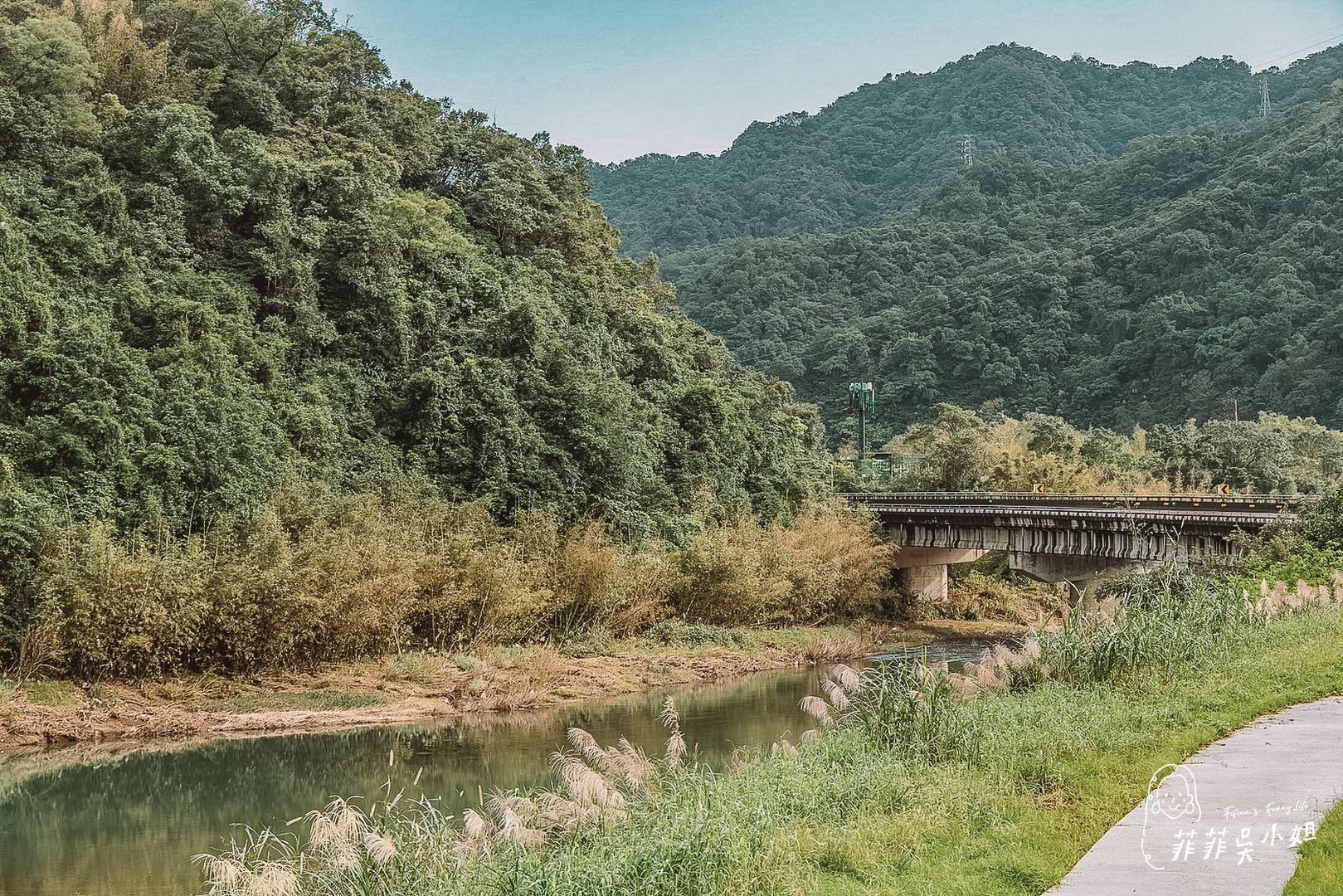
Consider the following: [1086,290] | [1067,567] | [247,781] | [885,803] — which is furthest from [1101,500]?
[885,803]

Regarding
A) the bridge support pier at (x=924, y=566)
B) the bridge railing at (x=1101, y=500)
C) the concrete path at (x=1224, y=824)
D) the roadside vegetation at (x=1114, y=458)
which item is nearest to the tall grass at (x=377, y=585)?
the bridge support pier at (x=924, y=566)

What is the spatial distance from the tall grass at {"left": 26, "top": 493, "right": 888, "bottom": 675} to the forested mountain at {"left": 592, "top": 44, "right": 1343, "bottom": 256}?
94.5 metres

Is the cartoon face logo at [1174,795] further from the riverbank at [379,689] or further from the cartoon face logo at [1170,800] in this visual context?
the riverbank at [379,689]

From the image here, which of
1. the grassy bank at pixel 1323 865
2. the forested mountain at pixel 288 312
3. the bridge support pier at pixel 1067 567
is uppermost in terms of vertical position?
the forested mountain at pixel 288 312

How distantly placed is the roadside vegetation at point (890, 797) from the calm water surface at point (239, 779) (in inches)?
78.4

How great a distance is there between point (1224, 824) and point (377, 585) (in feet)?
88.1

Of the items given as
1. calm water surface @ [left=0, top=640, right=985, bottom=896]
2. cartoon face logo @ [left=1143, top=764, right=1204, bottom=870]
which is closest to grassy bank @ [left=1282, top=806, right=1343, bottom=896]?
cartoon face logo @ [left=1143, top=764, right=1204, bottom=870]

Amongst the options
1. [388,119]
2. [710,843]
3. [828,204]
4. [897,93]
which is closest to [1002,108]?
[897,93]

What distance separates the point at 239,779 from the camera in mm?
25094

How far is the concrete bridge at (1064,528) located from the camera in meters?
39.1

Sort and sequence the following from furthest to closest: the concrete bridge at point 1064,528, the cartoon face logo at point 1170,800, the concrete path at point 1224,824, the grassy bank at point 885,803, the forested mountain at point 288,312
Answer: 1. the concrete bridge at point 1064,528
2. the forested mountain at point 288,312
3. the cartoon face logo at point 1170,800
4. the grassy bank at point 885,803
5. the concrete path at point 1224,824

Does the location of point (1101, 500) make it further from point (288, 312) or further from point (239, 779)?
point (239, 779)

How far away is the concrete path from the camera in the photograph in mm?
8969

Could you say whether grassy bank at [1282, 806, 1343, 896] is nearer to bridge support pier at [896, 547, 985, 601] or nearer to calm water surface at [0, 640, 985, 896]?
calm water surface at [0, 640, 985, 896]
